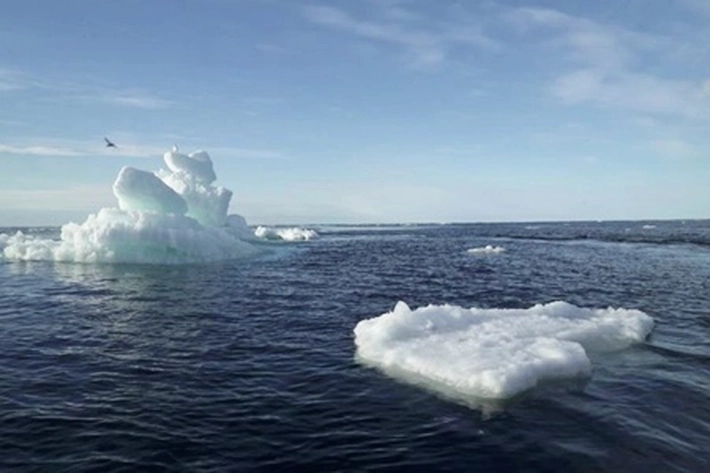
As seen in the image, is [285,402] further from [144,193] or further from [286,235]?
[286,235]

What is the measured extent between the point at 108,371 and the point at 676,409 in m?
11.0

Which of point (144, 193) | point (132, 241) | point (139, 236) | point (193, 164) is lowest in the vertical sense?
point (132, 241)

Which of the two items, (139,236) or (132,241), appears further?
(132,241)

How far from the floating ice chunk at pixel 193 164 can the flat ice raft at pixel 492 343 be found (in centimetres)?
3617

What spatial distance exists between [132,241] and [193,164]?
592 inches

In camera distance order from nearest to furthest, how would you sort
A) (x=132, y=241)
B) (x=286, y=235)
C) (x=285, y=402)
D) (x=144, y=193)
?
(x=285, y=402), (x=132, y=241), (x=144, y=193), (x=286, y=235)

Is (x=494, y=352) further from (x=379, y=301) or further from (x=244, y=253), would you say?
(x=244, y=253)

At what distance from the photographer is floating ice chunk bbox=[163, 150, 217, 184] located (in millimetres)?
44969

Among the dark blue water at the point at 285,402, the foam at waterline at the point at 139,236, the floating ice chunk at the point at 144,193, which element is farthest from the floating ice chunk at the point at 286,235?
the dark blue water at the point at 285,402

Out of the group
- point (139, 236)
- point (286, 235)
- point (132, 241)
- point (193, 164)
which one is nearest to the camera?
point (139, 236)

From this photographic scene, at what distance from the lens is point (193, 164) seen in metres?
45.6

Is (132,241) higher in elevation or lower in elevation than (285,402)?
higher

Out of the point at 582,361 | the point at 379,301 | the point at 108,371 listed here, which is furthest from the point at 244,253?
the point at 582,361

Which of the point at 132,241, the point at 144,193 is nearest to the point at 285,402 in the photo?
the point at 132,241
